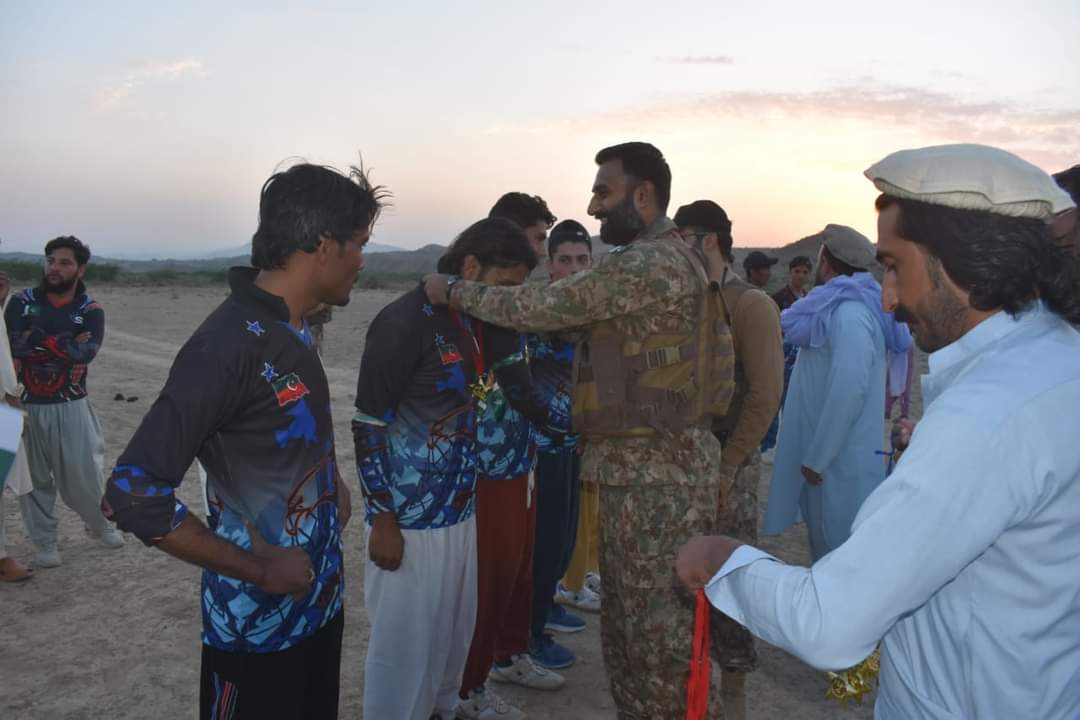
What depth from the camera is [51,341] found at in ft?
18.4

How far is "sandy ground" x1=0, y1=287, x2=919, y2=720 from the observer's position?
13.3ft

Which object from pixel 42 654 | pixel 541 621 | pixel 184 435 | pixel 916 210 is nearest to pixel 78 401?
pixel 42 654

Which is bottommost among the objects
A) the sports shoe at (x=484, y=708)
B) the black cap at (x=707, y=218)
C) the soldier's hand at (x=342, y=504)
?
the sports shoe at (x=484, y=708)

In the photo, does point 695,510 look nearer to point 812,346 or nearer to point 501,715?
point 501,715

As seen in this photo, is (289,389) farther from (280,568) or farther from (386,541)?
(386,541)

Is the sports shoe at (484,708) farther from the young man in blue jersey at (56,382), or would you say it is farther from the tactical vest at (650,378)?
the young man in blue jersey at (56,382)

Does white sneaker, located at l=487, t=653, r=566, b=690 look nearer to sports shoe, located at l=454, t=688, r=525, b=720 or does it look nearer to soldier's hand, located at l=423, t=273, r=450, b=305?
sports shoe, located at l=454, t=688, r=525, b=720

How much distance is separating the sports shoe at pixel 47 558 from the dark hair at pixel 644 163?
16.8 feet

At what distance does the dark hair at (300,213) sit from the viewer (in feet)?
7.40

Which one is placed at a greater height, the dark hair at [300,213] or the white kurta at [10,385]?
the dark hair at [300,213]

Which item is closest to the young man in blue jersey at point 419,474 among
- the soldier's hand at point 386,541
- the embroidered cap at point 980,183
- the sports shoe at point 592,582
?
the soldier's hand at point 386,541

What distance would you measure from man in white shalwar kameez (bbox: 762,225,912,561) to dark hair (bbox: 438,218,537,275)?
1.87 m

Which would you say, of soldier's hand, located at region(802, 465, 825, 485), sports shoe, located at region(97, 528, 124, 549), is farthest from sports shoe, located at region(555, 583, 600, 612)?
sports shoe, located at region(97, 528, 124, 549)

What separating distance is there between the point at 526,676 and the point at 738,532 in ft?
4.57
